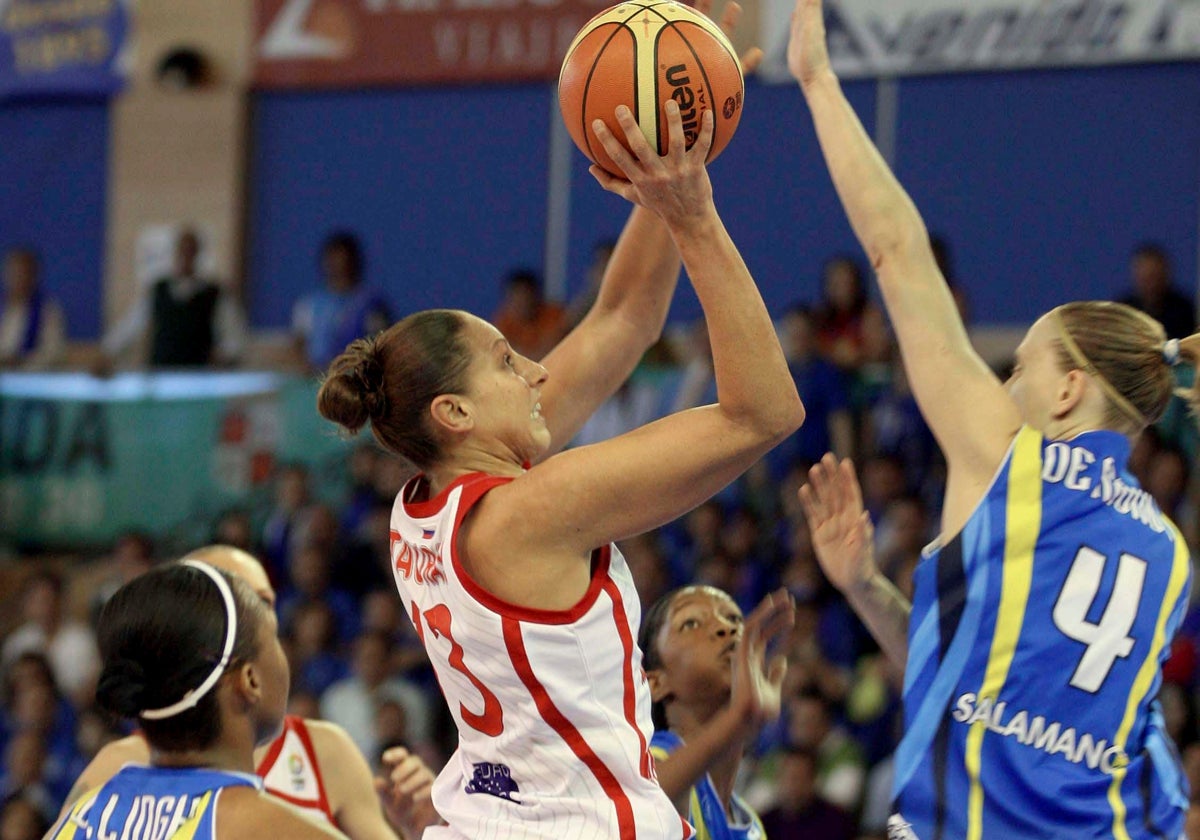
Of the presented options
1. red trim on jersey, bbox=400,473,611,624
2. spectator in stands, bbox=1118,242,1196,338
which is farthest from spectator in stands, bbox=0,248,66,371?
red trim on jersey, bbox=400,473,611,624

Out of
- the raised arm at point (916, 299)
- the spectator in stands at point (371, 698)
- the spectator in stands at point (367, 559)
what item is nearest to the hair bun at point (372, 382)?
the raised arm at point (916, 299)

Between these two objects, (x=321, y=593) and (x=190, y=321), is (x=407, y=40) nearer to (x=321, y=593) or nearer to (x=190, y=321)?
(x=190, y=321)

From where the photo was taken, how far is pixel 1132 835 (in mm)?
3033

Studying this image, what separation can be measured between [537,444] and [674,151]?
673mm

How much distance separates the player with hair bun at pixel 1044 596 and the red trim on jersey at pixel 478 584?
2.25 ft

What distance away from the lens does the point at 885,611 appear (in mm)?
3551

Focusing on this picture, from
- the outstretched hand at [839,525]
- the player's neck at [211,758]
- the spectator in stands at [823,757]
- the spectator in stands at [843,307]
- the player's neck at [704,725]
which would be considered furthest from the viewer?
the spectator in stands at [843,307]

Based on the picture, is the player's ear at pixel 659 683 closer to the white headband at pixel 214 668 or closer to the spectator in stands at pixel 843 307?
the white headband at pixel 214 668

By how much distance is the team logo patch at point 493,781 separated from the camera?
2883 millimetres

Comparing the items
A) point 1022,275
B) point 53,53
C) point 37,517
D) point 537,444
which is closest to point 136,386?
point 37,517

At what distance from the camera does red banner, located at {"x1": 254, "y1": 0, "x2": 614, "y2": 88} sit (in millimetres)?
13555

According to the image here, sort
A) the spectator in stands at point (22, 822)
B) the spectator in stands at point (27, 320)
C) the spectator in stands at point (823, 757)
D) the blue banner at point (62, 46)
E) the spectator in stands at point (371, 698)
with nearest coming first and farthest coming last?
the spectator in stands at point (823, 757)
the spectator in stands at point (22, 822)
the spectator in stands at point (371, 698)
the spectator in stands at point (27, 320)
the blue banner at point (62, 46)

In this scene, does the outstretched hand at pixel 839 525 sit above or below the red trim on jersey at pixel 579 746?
above

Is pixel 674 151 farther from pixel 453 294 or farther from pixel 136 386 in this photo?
pixel 453 294
